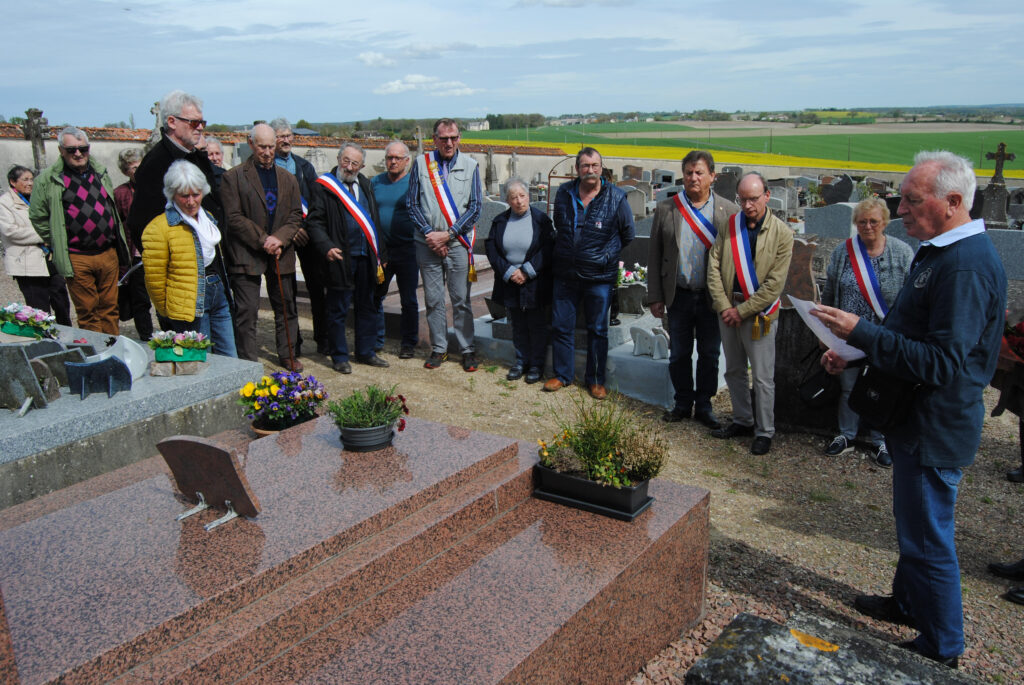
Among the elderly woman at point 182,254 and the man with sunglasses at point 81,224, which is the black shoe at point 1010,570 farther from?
the man with sunglasses at point 81,224

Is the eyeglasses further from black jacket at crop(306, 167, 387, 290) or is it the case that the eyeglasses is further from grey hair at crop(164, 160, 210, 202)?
black jacket at crop(306, 167, 387, 290)

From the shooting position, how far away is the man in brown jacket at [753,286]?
5.44m

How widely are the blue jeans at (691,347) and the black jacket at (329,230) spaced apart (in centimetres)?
302

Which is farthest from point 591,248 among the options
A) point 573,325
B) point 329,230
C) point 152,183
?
point 152,183

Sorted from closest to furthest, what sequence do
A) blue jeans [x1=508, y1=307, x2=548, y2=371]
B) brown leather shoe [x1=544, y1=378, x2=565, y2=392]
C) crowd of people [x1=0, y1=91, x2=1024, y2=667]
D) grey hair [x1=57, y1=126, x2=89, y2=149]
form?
crowd of people [x1=0, y1=91, x2=1024, y2=667] → grey hair [x1=57, y1=126, x2=89, y2=149] → brown leather shoe [x1=544, y1=378, x2=565, y2=392] → blue jeans [x1=508, y1=307, x2=548, y2=371]

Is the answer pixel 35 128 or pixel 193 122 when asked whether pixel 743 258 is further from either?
pixel 35 128

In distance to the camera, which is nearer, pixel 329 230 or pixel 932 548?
pixel 932 548

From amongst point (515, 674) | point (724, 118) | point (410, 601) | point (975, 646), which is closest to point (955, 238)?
point (975, 646)

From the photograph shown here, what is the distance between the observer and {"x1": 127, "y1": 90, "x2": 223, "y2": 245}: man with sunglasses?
18.6ft

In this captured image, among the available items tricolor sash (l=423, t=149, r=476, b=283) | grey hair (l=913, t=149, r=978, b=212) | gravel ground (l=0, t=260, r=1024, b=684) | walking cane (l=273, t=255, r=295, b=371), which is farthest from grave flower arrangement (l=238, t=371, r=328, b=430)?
grey hair (l=913, t=149, r=978, b=212)

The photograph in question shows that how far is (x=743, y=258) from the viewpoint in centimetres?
548

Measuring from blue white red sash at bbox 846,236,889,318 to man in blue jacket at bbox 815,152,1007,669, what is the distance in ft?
7.12

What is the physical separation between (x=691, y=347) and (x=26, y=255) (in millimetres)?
5963

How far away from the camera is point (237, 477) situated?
3.05 m
